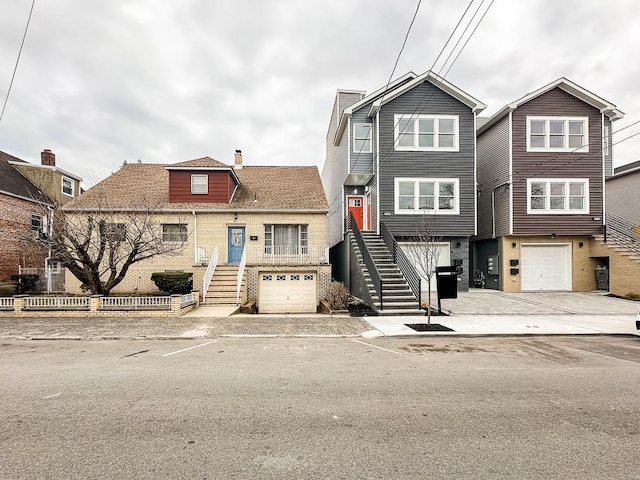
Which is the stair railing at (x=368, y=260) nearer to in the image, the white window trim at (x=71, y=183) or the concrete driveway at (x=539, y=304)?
the concrete driveway at (x=539, y=304)

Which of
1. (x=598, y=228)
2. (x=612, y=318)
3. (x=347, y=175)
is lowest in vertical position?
(x=612, y=318)

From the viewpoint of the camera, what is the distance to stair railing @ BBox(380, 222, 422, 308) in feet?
41.3

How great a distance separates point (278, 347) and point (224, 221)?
424 inches

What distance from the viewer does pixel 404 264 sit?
14102mm

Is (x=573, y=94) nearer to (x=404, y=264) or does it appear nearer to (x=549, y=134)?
(x=549, y=134)

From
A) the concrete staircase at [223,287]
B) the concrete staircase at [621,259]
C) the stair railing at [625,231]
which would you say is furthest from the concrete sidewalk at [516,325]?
the stair railing at [625,231]

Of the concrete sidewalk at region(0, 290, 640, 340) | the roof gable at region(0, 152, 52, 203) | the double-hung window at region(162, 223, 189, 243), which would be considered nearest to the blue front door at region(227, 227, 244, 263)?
the double-hung window at region(162, 223, 189, 243)

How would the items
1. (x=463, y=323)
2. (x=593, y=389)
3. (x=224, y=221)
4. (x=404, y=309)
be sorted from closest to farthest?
(x=593, y=389) < (x=463, y=323) < (x=404, y=309) < (x=224, y=221)

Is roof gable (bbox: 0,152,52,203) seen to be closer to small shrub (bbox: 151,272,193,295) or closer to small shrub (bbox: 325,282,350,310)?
small shrub (bbox: 151,272,193,295)

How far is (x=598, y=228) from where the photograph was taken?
1738 cm

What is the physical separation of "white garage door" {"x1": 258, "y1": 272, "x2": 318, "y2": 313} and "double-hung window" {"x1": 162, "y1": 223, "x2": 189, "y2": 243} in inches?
190

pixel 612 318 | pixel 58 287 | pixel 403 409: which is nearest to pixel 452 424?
pixel 403 409

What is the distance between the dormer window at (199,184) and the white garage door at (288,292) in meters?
5.84

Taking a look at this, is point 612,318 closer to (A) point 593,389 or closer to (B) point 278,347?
(A) point 593,389
